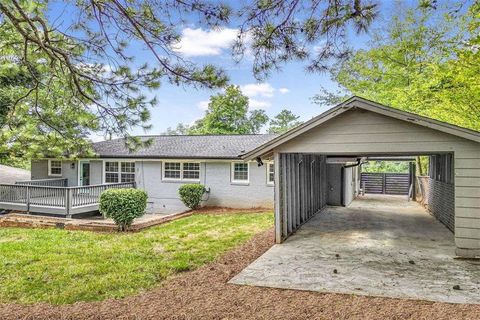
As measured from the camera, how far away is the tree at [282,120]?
4472 cm

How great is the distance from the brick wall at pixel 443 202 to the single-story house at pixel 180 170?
639 cm

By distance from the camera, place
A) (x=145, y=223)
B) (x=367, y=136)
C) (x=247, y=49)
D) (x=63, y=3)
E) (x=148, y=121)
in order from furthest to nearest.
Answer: (x=145, y=223)
(x=367, y=136)
(x=148, y=121)
(x=247, y=49)
(x=63, y=3)

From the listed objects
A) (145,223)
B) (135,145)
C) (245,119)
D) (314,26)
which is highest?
(245,119)

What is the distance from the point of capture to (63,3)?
16.9 feet

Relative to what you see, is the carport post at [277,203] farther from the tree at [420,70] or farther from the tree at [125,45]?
the tree at [420,70]

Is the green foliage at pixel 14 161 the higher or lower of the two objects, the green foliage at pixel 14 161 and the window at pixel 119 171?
the higher

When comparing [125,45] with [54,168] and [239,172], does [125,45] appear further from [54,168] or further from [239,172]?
[54,168]

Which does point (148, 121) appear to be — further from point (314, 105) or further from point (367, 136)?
point (314, 105)

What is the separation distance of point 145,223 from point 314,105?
20.7 m

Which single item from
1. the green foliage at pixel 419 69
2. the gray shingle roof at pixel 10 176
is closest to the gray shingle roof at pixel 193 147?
the green foliage at pixel 419 69

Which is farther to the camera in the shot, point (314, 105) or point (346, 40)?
point (314, 105)

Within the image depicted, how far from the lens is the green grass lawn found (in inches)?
228

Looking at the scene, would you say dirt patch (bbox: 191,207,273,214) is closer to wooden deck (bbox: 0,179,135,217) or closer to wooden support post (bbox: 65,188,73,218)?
wooden deck (bbox: 0,179,135,217)

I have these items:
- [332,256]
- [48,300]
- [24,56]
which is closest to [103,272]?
[48,300]
